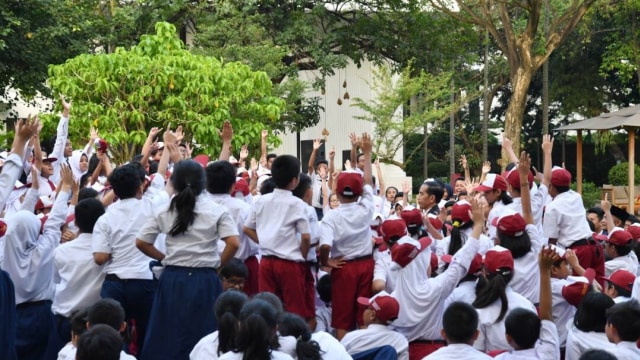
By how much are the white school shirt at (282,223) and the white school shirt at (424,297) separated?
2.98 ft

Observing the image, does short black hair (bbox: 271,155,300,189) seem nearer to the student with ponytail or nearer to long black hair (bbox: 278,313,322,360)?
the student with ponytail

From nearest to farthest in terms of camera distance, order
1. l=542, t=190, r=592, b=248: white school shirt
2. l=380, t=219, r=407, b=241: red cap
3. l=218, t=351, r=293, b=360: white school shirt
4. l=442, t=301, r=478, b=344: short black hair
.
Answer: l=218, t=351, r=293, b=360: white school shirt → l=442, t=301, r=478, b=344: short black hair → l=380, t=219, r=407, b=241: red cap → l=542, t=190, r=592, b=248: white school shirt

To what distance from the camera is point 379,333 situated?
21.0ft

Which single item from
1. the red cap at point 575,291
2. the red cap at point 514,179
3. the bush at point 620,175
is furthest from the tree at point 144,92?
the bush at point 620,175

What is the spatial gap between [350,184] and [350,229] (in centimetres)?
37

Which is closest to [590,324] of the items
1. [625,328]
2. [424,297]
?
[625,328]

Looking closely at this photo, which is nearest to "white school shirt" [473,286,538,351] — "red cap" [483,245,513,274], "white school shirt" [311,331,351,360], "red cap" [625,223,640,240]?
"red cap" [483,245,513,274]

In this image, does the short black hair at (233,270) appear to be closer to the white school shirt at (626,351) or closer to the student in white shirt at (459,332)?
the student in white shirt at (459,332)

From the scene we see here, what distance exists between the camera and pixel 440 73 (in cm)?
2903

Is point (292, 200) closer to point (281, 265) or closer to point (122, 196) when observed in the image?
point (281, 265)

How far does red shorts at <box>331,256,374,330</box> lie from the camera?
7.77 m

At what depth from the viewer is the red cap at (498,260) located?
650cm

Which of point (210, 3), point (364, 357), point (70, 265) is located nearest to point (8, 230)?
point (70, 265)

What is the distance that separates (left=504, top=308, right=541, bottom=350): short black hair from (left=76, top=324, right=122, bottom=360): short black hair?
2.25 m
